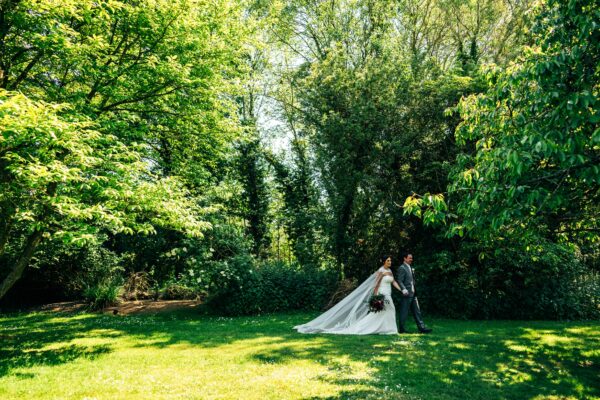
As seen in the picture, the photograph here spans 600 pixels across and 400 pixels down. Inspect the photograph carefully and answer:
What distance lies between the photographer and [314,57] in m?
25.5

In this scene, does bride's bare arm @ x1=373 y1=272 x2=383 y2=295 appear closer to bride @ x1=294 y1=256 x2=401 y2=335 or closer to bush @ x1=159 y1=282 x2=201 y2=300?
bride @ x1=294 y1=256 x2=401 y2=335

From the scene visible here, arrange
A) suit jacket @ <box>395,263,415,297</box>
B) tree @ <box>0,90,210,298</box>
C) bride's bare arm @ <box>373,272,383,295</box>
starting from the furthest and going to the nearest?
1. bride's bare arm @ <box>373,272,383,295</box>
2. suit jacket @ <box>395,263,415,297</box>
3. tree @ <box>0,90,210,298</box>

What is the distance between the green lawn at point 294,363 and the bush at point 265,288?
303 cm

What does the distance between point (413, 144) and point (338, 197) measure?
154 inches

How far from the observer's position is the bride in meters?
11.6

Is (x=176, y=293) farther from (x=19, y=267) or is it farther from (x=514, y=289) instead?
(x=514, y=289)

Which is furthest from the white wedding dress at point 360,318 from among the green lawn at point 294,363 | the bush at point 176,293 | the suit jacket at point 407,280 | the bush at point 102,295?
the bush at point 102,295

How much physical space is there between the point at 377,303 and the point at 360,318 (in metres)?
0.95

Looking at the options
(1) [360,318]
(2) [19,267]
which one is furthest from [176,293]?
(1) [360,318]

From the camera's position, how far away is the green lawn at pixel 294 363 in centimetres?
654

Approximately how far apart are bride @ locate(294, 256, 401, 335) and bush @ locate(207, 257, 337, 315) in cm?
442

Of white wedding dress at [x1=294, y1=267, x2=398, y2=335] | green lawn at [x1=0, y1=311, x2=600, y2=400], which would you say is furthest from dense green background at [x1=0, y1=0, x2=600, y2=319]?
white wedding dress at [x1=294, y1=267, x2=398, y2=335]

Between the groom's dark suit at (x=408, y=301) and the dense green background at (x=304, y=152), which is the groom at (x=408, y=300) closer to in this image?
the groom's dark suit at (x=408, y=301)

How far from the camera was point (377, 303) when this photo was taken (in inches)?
458
